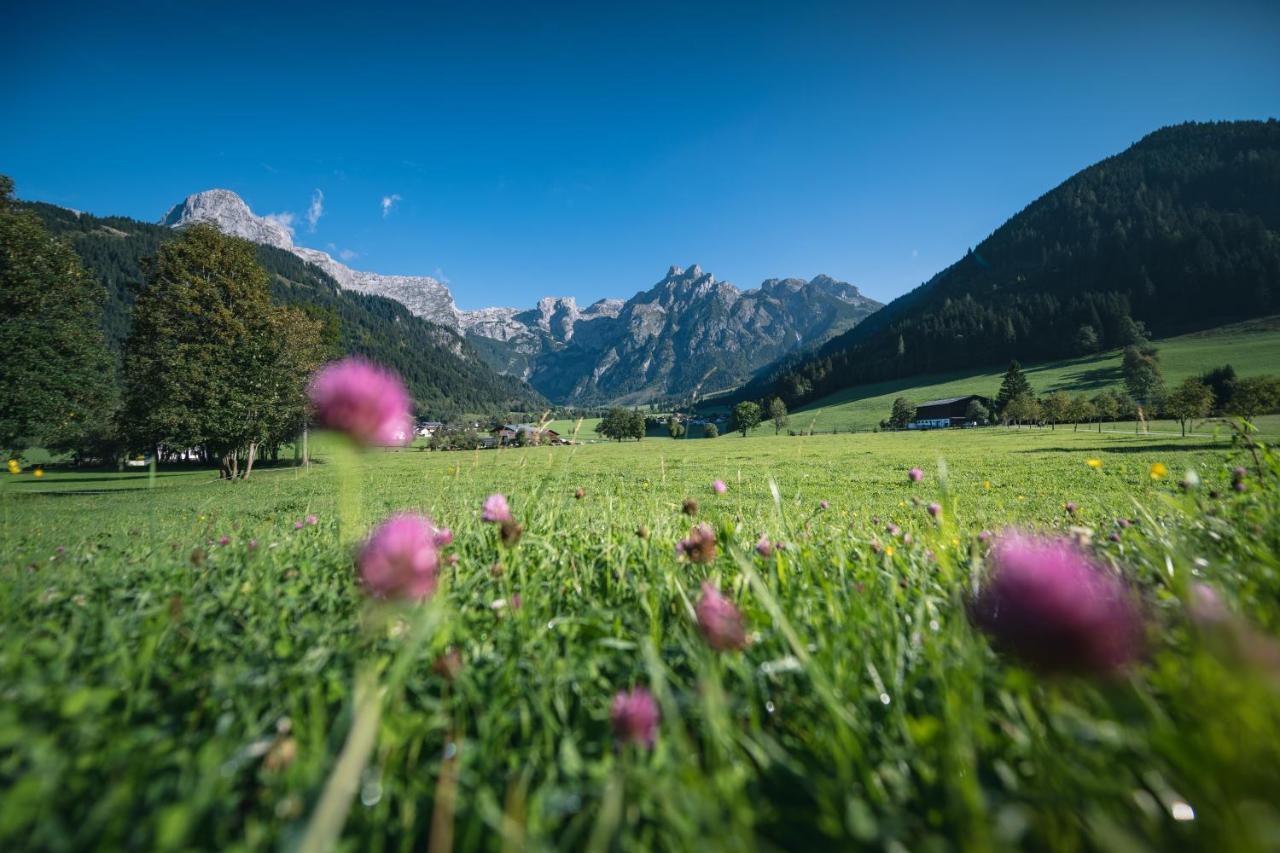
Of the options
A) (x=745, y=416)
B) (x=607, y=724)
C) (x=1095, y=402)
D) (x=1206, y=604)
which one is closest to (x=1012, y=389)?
(x=1095, y=402)

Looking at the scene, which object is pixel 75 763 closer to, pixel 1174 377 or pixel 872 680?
pixel 872 680

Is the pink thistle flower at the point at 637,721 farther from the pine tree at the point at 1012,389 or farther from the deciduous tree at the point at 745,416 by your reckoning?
the pine tree at the point at 1012,389

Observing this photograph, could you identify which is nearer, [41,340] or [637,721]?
[637,721]

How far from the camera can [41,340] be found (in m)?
20.1

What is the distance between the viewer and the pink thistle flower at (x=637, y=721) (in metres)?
1.20

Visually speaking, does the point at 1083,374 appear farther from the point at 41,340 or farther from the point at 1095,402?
the point at 41,340

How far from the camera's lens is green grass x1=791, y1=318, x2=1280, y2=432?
79037mm

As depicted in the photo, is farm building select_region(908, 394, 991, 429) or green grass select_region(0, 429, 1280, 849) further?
farm building select_region(908, 394, 991, 429)

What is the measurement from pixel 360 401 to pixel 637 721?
4.52 ft

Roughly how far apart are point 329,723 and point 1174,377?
112 metres

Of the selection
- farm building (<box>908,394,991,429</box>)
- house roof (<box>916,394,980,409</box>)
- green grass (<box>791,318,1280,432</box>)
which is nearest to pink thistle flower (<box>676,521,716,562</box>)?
green grass (<box>791,318,1280,432</box>)

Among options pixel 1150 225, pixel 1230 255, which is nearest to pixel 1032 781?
pixel 1230 255

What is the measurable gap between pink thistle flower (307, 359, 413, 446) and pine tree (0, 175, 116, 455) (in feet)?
91.8

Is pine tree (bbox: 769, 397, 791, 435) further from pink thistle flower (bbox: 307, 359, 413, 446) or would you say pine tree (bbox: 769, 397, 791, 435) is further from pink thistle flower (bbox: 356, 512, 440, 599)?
pink thistle flower (bbox: 356, 512, 440, 599)
